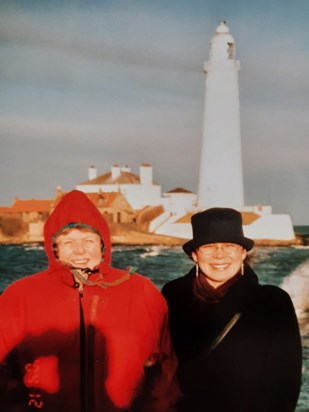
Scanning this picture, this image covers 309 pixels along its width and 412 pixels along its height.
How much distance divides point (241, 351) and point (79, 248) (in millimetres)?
392

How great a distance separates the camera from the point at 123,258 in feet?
8.60

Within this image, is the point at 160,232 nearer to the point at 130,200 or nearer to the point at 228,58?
the point at 130,200

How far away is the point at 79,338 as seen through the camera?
1090mm

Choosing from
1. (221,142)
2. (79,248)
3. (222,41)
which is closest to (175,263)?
(221,142)

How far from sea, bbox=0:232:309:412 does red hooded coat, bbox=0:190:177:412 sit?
4.08 ft

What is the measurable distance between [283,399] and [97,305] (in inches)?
16.4

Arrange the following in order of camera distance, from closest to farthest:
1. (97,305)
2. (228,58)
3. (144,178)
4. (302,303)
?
1. (97,305)
2. (144,178)
3. (228,58)
4. (302,303)

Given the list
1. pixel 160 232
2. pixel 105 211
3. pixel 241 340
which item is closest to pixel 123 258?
pixel 160 232

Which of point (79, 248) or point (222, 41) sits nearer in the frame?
point (79, 248)

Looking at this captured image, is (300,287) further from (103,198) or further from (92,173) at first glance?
(92,173)

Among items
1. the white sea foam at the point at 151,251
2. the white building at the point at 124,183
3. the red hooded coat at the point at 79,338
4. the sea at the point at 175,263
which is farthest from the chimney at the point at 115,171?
the red hooded coat at the point at 79,338

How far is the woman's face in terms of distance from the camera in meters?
1.21

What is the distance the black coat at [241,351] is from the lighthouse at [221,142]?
139 cm

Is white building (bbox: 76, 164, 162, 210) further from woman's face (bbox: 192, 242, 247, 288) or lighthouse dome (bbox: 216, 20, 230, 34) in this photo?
woman's face (bbox: 192, 242, 247, 288)
